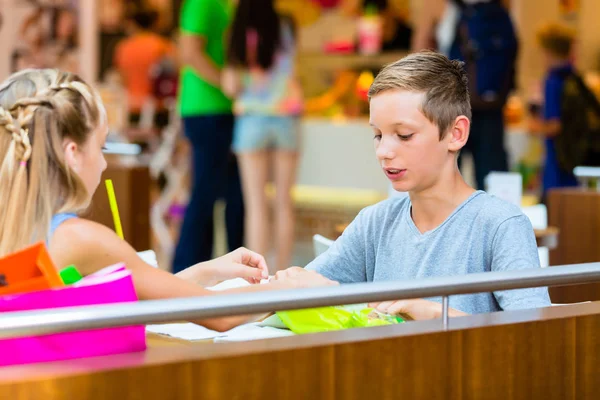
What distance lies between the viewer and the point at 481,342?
1.65 metres

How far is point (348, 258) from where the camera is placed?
231 centimetres

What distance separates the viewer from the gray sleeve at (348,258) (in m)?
2.30

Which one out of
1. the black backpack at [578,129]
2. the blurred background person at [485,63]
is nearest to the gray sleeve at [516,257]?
the blurred background person at [485,63]

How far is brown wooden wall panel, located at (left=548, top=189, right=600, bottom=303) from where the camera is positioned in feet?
14.4

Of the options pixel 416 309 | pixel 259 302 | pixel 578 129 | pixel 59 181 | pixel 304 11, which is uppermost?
pixel 304 11

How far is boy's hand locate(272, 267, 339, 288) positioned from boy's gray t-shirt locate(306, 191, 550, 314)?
238 millimetres

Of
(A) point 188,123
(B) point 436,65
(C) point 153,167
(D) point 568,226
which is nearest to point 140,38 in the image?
(C) point 153,167

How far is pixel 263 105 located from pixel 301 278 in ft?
12.1

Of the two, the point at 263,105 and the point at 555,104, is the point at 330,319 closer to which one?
the point at 263,105

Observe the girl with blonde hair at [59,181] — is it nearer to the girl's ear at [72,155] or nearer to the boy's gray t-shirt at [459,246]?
the girl's ear at [72,155]

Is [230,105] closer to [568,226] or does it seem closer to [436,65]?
[568,226]

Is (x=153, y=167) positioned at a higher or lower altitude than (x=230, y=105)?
lower

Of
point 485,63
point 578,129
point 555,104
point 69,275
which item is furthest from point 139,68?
point 69,275

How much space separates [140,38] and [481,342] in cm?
707
